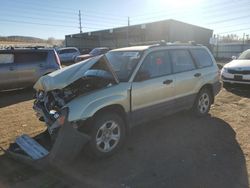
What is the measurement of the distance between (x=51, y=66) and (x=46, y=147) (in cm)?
687

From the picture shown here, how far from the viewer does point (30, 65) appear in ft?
34.1

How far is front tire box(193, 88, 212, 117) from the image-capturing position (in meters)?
6.61

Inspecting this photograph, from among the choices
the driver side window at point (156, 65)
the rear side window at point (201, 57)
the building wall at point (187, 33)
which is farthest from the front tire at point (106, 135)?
the building wall at point (187, 33)

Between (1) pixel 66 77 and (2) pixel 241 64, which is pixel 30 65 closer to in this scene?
(1) pixel 66 77

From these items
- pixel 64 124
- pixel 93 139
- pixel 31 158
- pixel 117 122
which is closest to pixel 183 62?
pixel 117 122

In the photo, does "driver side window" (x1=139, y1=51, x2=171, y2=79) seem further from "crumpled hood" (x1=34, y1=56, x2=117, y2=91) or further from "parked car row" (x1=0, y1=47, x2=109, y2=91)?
"parked car row" (x1=0, y1=47, x2=109, y2=91)

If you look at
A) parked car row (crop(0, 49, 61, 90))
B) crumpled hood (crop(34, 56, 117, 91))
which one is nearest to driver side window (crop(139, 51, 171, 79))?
crumpled hood (crop(34, 56, 117, 91))

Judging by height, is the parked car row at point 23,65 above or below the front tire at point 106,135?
above

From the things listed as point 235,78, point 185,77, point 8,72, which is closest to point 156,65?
point 185,77

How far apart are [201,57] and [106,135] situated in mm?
3514

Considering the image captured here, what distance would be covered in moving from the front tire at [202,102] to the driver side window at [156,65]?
4.66ft

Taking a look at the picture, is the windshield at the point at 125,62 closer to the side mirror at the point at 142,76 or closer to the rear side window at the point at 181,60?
the side mirror at the point at 142,76

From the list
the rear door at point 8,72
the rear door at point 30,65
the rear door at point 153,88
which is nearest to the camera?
the rear door at point 153,88

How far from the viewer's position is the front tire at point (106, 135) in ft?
13.9
